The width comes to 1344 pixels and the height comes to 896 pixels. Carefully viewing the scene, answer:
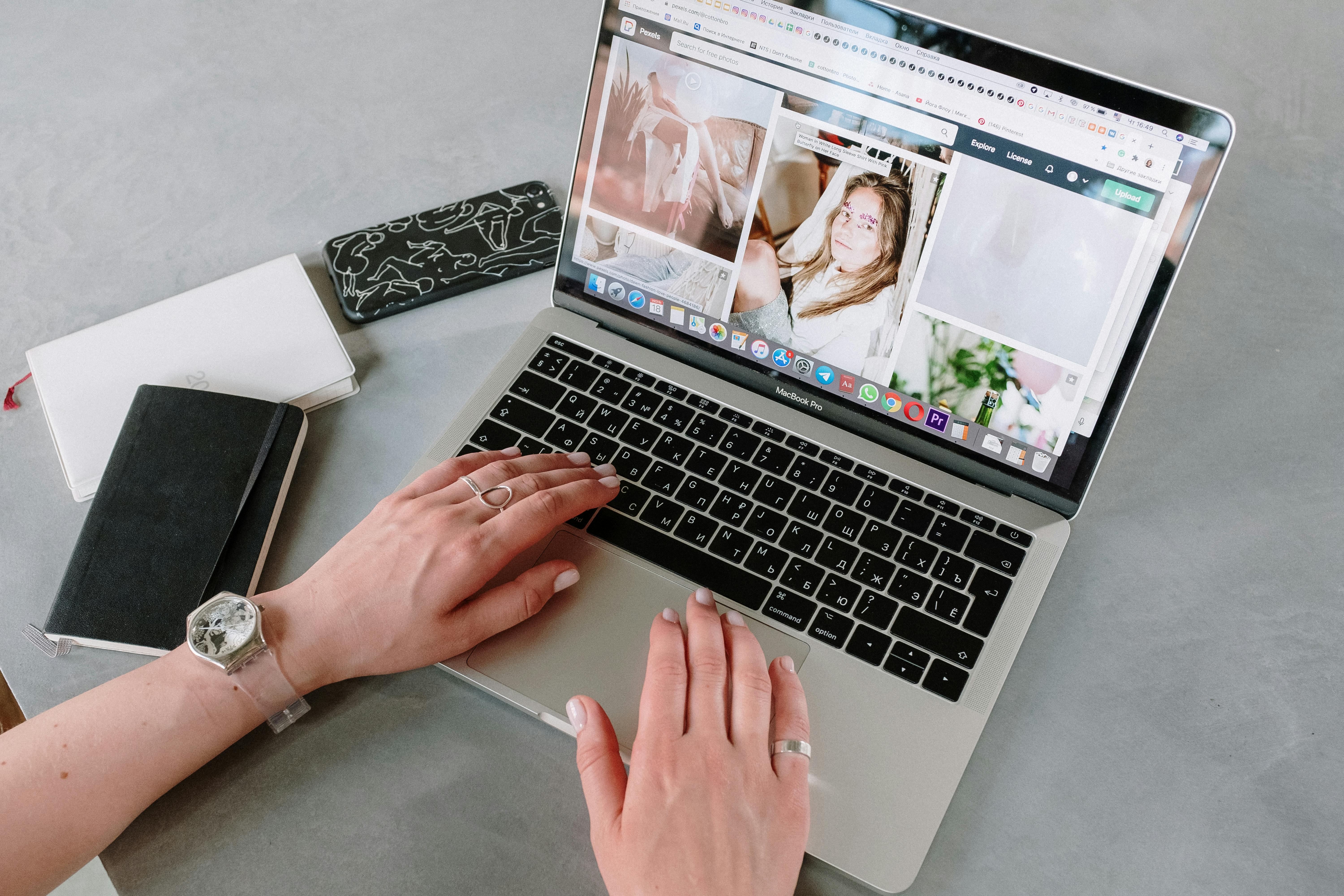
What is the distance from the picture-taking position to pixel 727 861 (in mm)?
576

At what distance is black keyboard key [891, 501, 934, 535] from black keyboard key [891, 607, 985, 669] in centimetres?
7

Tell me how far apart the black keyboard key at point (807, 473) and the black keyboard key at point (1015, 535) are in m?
0.16

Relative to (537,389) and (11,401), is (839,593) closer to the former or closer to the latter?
(537,389)

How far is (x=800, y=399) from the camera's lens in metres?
0.81

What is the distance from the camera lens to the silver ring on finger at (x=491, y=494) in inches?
28.2

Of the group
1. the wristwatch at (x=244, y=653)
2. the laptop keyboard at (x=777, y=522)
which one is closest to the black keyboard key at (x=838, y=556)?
the laptop keyboard at (x=777, y=522)

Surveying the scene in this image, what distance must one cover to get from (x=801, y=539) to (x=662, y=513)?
0.12 meters

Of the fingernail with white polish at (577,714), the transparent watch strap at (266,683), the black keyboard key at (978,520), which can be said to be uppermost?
the black keyboard key at (978,520)

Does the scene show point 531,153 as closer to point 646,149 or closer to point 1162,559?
point 646,149

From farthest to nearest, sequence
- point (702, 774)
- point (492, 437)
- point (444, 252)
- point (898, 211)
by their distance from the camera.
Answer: point (444, 252), point (492, 437), point (898, 211), point (702, 774)

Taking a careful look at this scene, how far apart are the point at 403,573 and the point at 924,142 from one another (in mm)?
529

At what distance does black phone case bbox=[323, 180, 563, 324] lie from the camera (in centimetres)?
94

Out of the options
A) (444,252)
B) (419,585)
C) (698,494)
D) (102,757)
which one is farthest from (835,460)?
(102,757)

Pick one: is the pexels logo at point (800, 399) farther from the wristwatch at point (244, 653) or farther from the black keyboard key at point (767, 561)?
the wristwatch at point (244, 653)
